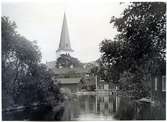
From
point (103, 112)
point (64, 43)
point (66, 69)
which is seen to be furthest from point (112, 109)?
point (64, 43)

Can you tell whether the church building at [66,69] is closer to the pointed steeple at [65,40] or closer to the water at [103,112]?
the pointed steeple at [65,40]

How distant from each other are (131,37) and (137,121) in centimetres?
67

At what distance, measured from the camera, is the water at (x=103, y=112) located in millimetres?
4062

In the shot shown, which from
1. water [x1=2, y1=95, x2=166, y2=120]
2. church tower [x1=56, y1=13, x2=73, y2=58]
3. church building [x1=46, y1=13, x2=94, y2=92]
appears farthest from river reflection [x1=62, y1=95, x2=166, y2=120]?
church tower [x1=56, y1=13, x2=73, y2=58]

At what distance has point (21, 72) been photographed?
4.11 meters

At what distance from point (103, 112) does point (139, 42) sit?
629 mm

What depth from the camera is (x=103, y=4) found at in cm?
408

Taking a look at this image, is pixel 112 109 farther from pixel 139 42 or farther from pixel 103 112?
pixel 139 42

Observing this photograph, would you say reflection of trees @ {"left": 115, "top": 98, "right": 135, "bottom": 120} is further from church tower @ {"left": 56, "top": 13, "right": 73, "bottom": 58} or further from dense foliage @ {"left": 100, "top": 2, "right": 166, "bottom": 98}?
church tower @ {"left": 56, "top": 13, "right": 73, "bottom": 58}

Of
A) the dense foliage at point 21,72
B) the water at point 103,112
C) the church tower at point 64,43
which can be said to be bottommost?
the water at point 103,112

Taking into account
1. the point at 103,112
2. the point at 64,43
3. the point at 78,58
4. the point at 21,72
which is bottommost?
the point at 103,112

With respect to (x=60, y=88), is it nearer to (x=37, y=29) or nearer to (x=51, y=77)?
(x=51, y=77)

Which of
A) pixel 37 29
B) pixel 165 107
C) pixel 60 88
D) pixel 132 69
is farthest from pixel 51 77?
pixel 165 107

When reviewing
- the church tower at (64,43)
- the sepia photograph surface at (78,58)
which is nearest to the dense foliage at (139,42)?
the sepia photograph surface at (78,58)
